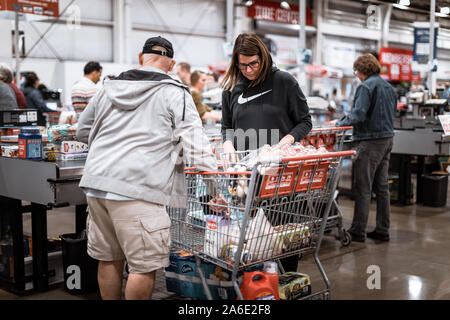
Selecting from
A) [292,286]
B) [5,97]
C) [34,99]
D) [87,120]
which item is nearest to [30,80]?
[34,99]

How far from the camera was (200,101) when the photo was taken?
19.9 ft

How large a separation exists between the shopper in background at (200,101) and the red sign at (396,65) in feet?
45.0

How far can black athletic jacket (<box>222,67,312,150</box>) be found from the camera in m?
3.29

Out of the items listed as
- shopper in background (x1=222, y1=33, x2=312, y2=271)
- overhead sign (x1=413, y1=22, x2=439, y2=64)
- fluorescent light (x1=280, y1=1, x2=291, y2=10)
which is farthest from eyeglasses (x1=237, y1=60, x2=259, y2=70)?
fluorescent light (x1=280, y1=1, x2=291, y2=10)

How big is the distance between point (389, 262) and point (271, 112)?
2049 millimetres

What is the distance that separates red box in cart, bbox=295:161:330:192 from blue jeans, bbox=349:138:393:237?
220 centimetres

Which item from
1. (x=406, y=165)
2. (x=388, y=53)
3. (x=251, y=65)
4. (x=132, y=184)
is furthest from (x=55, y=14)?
(x=388, y=53)

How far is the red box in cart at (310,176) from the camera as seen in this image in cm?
286

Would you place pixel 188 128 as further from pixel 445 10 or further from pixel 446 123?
pixel 445 10

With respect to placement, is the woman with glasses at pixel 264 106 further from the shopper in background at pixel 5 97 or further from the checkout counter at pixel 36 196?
the shopper in background at pixel 5 97

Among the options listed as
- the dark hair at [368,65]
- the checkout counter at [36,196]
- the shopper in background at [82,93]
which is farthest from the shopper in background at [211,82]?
the checkout counter at [36,196]

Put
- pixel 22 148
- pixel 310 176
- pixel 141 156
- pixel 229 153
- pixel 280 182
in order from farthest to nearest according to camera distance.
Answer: pixel 22 148
pixel 229 153
pixel 310 176
pixel 280 182
pixel 141 156
